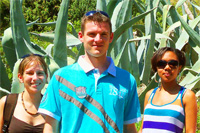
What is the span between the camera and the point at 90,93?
1866 mm

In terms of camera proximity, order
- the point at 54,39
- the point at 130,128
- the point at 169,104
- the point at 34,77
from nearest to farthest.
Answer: the point at 130,128 < the point at 34,77 < the point at 169,104 < the point at 54,39

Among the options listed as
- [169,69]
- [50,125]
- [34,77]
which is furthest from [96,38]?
[169,69]

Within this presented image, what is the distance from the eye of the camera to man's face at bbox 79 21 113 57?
6.15ft

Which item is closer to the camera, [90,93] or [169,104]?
[90,93]

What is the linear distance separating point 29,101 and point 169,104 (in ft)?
2.64

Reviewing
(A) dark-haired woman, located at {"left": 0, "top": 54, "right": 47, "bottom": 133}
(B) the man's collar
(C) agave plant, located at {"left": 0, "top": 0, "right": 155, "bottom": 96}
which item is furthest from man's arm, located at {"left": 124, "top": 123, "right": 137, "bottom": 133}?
(C) agave plant, located at {"left": 0, "top": 0, "right": 155, "bottom": 96}

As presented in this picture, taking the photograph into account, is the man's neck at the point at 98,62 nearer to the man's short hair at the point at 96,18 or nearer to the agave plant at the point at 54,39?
the man's short hair at the point at 96,18

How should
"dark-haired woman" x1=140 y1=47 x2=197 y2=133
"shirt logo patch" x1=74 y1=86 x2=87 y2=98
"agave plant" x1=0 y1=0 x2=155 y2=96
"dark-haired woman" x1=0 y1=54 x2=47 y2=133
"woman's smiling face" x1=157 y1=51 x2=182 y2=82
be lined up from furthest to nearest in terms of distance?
"agave plant" x1=0 y1=0 x2=155 y2=96
"woman's smiling face" x1=157 y1=51 x2=182 y2=82
"dark-haired woman" x1=140 y1=47 x2=197 y2=133
"dark-haired woman" x1=0 y1=54 x2=47 y2=133
"shirt logo patch" x1=74 y1=86 x2=87 y2=98

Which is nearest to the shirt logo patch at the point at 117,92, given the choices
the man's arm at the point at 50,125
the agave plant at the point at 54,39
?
the man's arm at the point at 50,125

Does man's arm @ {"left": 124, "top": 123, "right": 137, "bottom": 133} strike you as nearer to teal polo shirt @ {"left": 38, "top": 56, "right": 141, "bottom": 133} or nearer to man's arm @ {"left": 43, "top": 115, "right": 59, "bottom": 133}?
teal polo shirt @ {"left": 38, "top": 56, "right": 141, "bottom": 133}

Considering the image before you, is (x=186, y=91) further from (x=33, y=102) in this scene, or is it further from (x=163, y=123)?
(x=33, y=102)

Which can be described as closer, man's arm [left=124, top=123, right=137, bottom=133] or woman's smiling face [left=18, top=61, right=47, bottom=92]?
man's arm [left=124, top=123, right=137, bottom=133]

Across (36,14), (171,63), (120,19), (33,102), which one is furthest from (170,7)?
(36,14)

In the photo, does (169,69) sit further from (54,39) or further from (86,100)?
(54,39)
